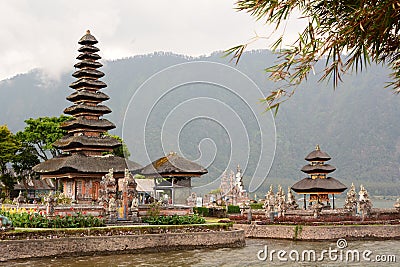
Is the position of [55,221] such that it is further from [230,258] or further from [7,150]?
[7,150]

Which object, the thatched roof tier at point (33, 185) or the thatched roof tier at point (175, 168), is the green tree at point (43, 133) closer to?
the thatched roof tier at point (33, 185)

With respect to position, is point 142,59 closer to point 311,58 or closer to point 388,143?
point 388,143

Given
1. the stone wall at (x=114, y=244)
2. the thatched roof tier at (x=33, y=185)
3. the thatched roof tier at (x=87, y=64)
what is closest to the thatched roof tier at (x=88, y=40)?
the thatched roof tier at (x=87, y=64)

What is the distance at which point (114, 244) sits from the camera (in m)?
22.6

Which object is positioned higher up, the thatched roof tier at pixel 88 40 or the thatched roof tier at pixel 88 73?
the thatched roof tier at pixel 88 40

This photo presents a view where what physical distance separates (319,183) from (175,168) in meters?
9.91

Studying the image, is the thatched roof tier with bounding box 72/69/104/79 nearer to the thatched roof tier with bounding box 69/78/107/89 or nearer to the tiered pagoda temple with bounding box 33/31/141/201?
the tiered pagoda temple with bounding box 33/31/141/201

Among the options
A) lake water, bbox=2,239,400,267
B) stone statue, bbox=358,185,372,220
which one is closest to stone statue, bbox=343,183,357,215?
stone statue, bbox=358,185,372,220

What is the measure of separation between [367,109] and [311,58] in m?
139

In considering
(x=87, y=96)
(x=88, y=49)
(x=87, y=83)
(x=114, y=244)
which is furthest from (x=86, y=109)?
(x=114, y=244)

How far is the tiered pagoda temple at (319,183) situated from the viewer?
118 feet

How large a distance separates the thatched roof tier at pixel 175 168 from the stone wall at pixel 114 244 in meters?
7.73

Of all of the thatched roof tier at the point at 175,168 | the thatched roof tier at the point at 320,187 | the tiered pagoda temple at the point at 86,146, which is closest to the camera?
the thatched roof tier at the point at 175,168

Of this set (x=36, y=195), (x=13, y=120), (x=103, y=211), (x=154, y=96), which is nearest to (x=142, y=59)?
(x=13, y=120)
